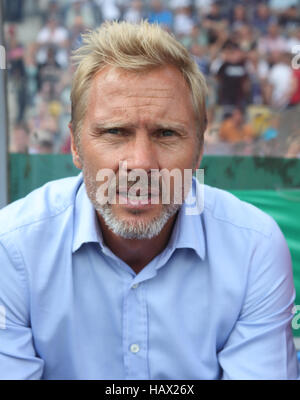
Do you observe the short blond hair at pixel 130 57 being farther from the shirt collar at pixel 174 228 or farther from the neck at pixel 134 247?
the neck at pixel 134 247

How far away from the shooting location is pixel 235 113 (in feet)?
9.71

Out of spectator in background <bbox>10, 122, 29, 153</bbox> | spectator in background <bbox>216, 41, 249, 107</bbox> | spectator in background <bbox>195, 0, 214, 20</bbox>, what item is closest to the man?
spectator in background <bbox>10, 122, 29, 153</bbox>

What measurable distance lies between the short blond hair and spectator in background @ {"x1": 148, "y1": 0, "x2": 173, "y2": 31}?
3.87ft

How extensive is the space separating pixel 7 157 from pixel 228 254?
1.51 metres

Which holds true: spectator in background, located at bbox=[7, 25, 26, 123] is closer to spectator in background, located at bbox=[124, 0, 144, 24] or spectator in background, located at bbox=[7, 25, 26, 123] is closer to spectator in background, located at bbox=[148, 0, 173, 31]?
spectator in background, located at bbox=[124, 0, 144, 24]

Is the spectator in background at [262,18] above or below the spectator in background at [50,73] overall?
above

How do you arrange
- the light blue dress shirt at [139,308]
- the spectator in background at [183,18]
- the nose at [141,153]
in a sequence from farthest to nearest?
the spectator in background at [183,18] < the light blue dress shirt at [139,308] < the nose at [141,153]

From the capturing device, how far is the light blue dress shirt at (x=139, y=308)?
144cm

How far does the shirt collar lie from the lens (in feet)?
4.81

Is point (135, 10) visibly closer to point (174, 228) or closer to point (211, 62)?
point (211, 62)

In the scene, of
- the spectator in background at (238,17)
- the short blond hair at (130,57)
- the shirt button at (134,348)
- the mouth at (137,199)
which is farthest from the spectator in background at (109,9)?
the shirt button at (134,348)

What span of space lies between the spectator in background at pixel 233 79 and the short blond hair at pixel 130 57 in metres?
1.47

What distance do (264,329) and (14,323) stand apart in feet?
2.35
